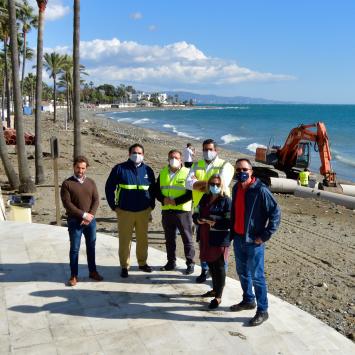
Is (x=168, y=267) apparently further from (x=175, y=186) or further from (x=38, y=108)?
(x=38, y=108)

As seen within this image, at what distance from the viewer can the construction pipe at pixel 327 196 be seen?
15047 millimetres

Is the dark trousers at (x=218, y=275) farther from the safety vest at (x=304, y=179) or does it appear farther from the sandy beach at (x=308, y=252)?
the safety vest at (x=304, y=179)

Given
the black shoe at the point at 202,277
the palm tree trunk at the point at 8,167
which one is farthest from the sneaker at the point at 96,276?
the palm tree trunk at the point at 8,167

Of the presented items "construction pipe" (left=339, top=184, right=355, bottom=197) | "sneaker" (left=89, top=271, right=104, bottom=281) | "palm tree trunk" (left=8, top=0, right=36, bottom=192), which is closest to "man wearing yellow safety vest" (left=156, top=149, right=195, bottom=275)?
"sneaker" (left=89, top=271, right=104, bottom=281)

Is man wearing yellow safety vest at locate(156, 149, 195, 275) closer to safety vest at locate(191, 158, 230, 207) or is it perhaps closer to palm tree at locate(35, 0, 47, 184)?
safety vest at locate(191, 158, 230, 207)

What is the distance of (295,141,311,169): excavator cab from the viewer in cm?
1986

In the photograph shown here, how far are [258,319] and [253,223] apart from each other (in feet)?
3.48

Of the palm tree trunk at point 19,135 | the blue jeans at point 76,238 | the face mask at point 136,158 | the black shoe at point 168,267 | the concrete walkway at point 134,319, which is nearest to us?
the concrete walkway at point 134,319

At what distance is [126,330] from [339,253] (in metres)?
5.92

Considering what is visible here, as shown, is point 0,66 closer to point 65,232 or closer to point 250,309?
point 65,232

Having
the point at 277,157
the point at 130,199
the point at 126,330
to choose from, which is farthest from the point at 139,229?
the point at 277,157

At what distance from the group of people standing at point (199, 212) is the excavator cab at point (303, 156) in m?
14.5

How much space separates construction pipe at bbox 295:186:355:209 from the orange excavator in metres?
1.83

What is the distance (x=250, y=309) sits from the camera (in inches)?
211
